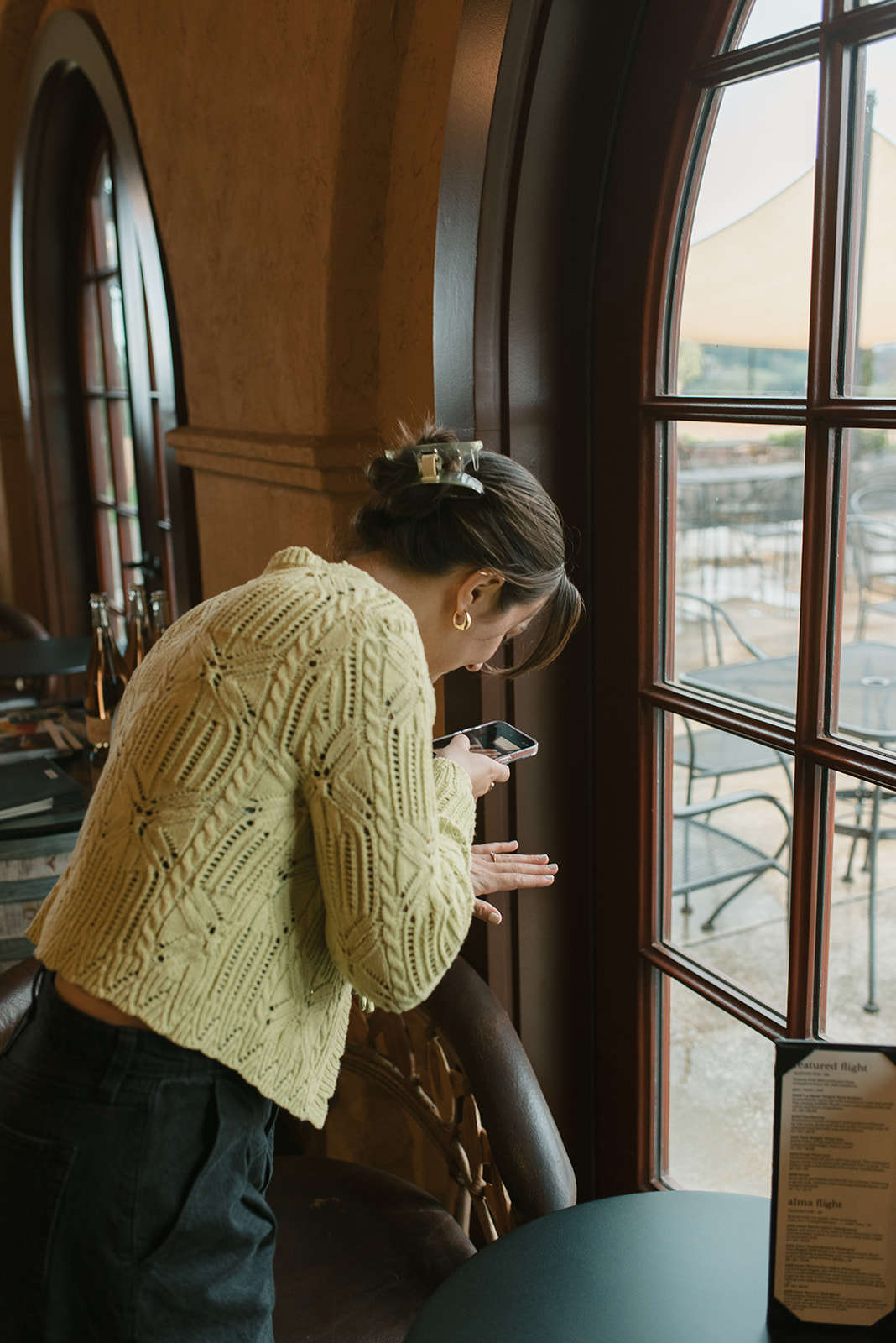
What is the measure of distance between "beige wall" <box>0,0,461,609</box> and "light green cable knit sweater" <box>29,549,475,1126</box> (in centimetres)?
69

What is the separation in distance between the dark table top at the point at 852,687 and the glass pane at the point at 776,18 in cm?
67

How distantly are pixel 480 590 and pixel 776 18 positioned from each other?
705 millimetres

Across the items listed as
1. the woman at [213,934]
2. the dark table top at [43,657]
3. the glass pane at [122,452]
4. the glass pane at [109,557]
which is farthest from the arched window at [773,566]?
the glass pane at [109,557]

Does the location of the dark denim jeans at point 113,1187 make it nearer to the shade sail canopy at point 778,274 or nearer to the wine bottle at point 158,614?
the shade sail canopy at point 778,274

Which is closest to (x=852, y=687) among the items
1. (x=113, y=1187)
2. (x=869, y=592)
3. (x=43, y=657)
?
(x=869, y=592)

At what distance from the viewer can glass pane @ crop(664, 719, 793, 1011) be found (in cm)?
143

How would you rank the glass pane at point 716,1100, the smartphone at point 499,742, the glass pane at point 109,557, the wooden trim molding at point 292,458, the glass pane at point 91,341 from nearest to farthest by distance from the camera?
the smartphone at point 499,742 → the glass pane at point 716,1100 → the wooden trim molding at point 292,458 → the glass pane at point 91,341 → the glass pane at point 109,557

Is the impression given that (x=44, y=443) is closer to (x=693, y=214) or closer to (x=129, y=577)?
(x=129, y=577)

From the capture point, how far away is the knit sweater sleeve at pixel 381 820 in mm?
991

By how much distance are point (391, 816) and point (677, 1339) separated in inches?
20.8

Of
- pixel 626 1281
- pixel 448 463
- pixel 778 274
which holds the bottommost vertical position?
pixel 626 1281

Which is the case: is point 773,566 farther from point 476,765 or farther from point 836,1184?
point 836,1184

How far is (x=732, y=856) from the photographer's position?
1.51 metres

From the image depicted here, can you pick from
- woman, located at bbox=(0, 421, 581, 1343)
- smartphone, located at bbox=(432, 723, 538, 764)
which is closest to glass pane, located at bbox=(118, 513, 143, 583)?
smartphone, located at bbox=(432, 723, 538, 764)
